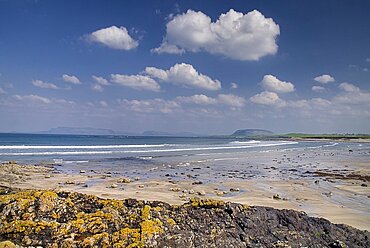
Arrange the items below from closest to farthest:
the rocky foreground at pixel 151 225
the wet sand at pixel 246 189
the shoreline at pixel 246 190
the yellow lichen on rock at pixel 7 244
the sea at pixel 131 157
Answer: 1. the yellow lichen on rock at pixel 7 244
2. the rocky foreground at pixel 151 225
3. the shoreline at pixel 246 190
4. the wet sand at pixel 246 189
5. the sea at pixel 131 157

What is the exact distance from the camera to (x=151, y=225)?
4211 mm

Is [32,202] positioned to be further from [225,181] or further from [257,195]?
[225,181]

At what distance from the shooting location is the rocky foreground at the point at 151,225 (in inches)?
Answer: 157

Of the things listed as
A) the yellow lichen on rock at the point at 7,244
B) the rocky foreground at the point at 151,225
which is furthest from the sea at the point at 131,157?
the yellow lichen on rock at the point at 7,244

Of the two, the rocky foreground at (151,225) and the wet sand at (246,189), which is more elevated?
the rocky foreground at (151,225)

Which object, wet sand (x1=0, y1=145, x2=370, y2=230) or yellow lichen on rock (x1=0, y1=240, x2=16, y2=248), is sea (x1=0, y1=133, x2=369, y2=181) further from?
yellow lichen on rock (x1=0, y1=240, x2=16, y2=248)

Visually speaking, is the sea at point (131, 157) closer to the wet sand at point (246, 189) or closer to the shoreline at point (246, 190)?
the wet sand at point (246, 189)

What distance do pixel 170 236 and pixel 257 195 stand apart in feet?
41.0

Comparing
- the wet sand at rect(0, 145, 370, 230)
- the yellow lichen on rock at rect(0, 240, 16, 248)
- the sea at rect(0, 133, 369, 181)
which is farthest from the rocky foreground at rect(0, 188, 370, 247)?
the sea at rect(0, 133, 369, 181)

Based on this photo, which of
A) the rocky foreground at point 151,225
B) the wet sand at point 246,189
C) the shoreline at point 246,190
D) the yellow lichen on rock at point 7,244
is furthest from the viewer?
the wet sand at point 246,189

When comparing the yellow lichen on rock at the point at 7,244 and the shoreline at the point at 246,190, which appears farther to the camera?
the shoreline at the point at 246,190

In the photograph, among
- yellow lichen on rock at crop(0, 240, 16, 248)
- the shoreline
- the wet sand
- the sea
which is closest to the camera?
yellow lichen on rock at crop(0, 240, 16, 248)

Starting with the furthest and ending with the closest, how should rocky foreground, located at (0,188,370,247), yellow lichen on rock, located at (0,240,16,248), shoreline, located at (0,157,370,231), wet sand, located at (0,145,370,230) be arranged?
wet sand, located at (0,145,370,230), shoreline, located at (0,157,370,231), rocky foreground, located at (0,188,370,247), yellow lichen on rock, located at (0,240,16,248)

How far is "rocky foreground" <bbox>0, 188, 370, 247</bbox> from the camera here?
3.98 metres
